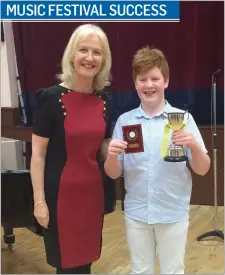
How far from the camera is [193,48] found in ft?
14.7

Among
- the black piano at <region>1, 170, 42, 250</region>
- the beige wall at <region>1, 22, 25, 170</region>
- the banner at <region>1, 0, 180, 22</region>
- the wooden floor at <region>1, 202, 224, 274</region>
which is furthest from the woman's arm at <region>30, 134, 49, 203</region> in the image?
the beige wall at <region>1, 22, 25, 170</region>

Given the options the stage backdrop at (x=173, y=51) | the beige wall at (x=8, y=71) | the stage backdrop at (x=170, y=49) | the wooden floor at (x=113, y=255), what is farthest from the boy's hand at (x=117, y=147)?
the beige wall at (x=8, y=71)

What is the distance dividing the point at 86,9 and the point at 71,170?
1.27 m

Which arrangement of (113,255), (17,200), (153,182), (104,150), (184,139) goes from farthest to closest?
(113,255) → (17,200) → (104,150) → (153,182) → (184,139)

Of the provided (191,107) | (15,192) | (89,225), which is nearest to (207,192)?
(191,107)

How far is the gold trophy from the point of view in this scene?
1685 millimetres

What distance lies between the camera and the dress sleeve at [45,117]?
1.78 metres

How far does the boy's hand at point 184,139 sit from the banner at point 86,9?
1.14 m

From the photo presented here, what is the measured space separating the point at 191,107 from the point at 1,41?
237 cm

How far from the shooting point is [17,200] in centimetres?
261

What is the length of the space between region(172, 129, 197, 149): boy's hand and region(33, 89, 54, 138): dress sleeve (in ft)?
1.67

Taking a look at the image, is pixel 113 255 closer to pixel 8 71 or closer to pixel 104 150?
pixel 104 150

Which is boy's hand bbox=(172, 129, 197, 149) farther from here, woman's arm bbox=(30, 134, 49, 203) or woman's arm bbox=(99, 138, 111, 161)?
woman's arm bbox=(30, 134, 49, 203)

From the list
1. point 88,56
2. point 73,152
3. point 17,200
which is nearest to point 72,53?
point 88,56
